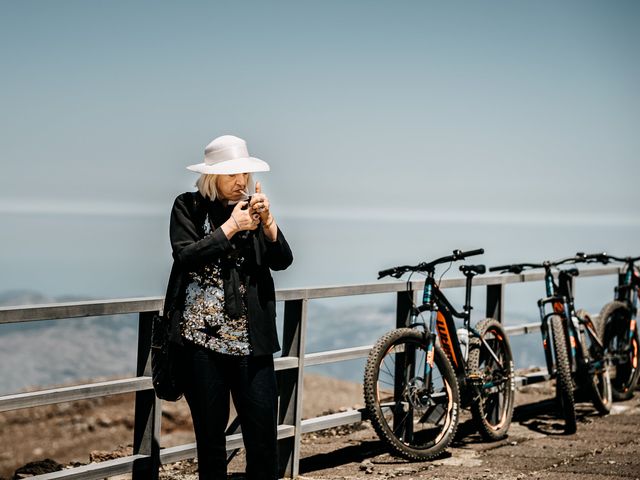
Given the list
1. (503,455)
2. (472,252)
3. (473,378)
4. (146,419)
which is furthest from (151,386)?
(503,455)

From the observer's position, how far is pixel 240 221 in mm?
5270

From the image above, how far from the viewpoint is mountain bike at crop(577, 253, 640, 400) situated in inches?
414

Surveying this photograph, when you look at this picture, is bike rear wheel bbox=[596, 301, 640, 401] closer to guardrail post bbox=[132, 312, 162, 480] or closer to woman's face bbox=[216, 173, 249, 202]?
guardrail post bbox=[132, 312, 162, 480]

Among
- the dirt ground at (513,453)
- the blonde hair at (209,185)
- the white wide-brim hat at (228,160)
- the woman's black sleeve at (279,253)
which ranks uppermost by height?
the white wide-brim hat at (228,160)

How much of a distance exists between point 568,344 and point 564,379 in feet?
1.86

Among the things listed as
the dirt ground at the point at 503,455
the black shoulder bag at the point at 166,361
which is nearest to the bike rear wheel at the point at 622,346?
the dirt ground at the point at 503,455

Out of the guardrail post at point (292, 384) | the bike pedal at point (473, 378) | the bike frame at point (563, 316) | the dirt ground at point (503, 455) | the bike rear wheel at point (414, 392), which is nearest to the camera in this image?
the guardrail post at point (292, 384)

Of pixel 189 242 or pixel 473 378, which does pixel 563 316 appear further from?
pixel 189 242

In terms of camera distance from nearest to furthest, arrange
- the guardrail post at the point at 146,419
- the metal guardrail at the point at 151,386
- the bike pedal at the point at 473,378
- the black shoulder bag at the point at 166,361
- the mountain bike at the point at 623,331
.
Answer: the black shoulder bag at the point at 166,361 → the metal guardrail at the point at 151,386 → the guardrail post at the point at 146,419 → the bike pedal at the point at 473,378 → the mountain bike at the point at 623,331

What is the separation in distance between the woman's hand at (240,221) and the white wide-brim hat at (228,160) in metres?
0.17

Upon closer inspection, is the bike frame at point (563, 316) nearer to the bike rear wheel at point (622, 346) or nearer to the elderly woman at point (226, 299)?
the bike rear wheel at point (622, 346)

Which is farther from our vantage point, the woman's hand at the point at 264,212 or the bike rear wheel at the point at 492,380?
the bike rear wheel at the point at 492,380

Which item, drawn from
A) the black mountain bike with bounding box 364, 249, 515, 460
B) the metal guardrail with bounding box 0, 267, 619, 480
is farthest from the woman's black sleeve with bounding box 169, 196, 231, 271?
the black mountain bike with bounding box 364, 249, 515, 460

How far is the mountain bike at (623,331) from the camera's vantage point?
1052cm
